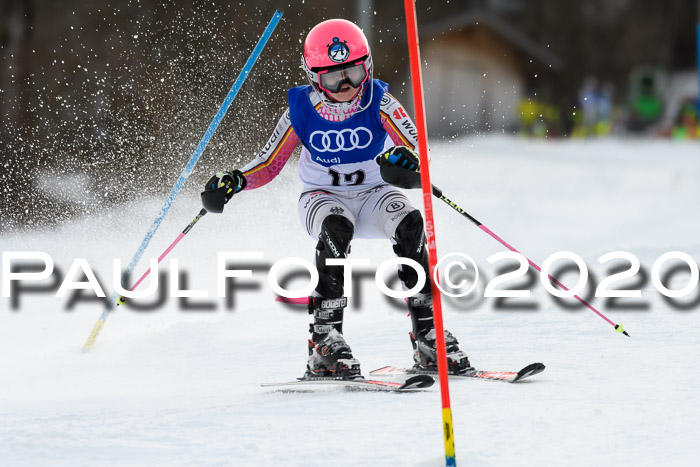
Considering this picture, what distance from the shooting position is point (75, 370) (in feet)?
16.8

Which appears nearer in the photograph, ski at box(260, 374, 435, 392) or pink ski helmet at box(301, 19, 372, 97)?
ski at box(260, 374, 435, 392)

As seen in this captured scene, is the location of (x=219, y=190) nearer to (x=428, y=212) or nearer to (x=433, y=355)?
(x=433, y=355)

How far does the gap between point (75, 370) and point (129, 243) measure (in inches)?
170

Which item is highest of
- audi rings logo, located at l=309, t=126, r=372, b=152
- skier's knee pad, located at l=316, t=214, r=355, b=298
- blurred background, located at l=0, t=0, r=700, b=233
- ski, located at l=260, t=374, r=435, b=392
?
blurred background, located at l=0, t=0, r=700, b=233

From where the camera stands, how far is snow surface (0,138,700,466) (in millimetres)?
3162

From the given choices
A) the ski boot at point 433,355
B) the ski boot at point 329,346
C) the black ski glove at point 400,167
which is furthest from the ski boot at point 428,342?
the black ski glove at point 400,167

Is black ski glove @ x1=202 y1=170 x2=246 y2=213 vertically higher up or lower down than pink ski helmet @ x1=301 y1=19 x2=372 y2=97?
lower down

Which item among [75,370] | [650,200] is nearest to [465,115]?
[650,200]

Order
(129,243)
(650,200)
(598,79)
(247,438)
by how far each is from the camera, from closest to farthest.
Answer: (247,438), (129,243), (650,200), (598,79)

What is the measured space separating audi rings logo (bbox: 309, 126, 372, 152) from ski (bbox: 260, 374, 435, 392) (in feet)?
3.41

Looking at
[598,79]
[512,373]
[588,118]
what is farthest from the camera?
[598,79]

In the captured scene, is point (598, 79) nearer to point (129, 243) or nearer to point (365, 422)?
point (129, 243)

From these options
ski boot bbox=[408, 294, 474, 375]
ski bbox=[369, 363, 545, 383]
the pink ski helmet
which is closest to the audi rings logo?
the pink ski helmet

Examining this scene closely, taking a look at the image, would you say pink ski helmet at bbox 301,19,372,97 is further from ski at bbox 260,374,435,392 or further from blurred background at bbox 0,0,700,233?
blurred background at bbox 0,0,700,233
